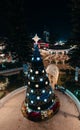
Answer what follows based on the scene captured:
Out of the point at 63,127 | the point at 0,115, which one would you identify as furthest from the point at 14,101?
the point at 63,127

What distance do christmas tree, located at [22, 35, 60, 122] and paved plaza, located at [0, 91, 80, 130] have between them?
21.2 inches

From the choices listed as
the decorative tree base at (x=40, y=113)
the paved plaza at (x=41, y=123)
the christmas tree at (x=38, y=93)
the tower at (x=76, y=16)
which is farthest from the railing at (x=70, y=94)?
the tower at (x=76, y=16)

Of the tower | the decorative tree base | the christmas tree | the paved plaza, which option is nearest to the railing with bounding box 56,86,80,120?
the paved plaza

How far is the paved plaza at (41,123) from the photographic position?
46.6 feet

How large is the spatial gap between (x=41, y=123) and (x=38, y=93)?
7.14 feet

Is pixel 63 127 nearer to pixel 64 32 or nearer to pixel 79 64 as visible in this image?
pixel 79 64

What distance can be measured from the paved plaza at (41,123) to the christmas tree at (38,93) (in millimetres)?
540

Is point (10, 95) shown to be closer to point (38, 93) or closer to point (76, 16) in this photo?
point (38, 93)

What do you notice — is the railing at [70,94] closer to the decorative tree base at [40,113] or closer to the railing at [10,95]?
the decorative tree base at [40,113]

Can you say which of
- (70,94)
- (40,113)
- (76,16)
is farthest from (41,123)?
(76,16)

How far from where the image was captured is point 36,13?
2806cm

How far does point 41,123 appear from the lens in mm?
14586

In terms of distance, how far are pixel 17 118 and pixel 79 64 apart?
8.64 meters

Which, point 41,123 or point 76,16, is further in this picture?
point 76,16
